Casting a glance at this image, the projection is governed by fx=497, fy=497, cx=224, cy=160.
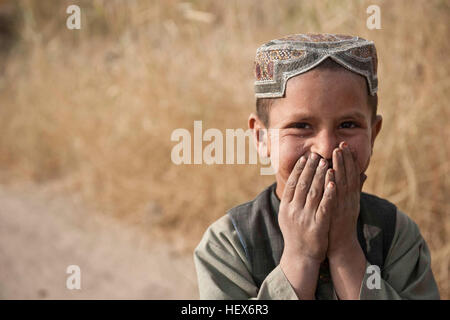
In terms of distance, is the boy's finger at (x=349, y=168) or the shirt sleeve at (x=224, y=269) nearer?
the boy's finger at (x=349, y=168)

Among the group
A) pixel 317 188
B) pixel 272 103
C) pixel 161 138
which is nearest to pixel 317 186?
pixel 317 188

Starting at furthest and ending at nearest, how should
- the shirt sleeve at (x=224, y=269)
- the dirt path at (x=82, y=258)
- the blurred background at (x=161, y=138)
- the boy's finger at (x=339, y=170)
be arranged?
the dirt path at (x=82, y=258) < the blurred background at (x=161, y=138) < the shirt sleeve at (x=224, y=269) < the boy's finger at (x=339, y=170)

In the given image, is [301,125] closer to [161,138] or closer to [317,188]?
[317,188]

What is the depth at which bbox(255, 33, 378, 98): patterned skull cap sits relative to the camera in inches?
62.8

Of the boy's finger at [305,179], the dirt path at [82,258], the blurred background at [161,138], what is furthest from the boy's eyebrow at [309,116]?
the dirt path at [82,258]

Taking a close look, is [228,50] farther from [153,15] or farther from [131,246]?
[131,246]

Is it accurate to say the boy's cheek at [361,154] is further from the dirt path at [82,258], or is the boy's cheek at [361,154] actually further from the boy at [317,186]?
the dirt path at [82,258]

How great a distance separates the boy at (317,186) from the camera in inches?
62.1

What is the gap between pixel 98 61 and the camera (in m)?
5.31

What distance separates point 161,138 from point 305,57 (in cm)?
288

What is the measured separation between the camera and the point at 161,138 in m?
4.36

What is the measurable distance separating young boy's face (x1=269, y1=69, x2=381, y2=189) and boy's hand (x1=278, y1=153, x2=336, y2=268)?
0.06m

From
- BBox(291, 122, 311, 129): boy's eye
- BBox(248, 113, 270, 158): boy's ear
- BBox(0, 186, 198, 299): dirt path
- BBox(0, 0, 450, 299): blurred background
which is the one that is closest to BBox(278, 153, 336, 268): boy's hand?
BBox(291, 122, 311, 129): boy's eye

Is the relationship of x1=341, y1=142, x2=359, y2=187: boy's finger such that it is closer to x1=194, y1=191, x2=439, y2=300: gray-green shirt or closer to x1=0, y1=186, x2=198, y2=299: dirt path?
x1=194, y1=191, x2=439, y2=300: gray-green shirt
